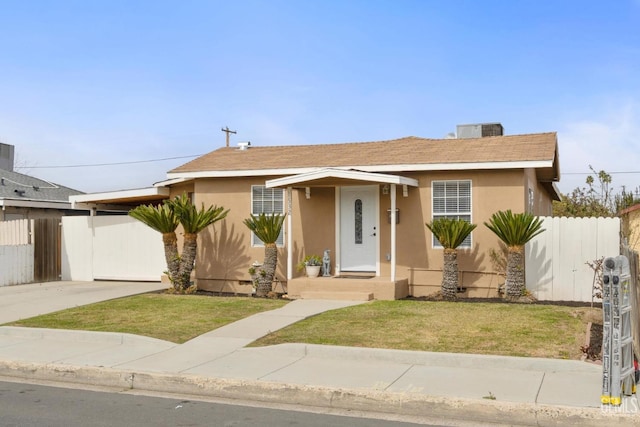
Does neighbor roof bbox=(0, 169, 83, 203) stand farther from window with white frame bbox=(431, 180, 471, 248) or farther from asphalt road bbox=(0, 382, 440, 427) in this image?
asphalt road bbox=(0, 382, 440, 427)

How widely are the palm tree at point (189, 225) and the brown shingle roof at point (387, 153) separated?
133 centimetres

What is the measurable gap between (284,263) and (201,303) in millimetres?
3007

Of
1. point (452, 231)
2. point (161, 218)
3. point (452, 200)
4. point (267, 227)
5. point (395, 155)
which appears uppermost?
point (395, 155)

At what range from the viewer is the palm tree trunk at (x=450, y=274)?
13.9 m

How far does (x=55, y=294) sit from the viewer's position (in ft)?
51.5

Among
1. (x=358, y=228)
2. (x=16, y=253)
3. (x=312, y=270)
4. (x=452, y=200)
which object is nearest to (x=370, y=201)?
(x=358, y=228)

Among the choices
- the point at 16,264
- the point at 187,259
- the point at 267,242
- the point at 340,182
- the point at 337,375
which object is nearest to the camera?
the point at 337,375

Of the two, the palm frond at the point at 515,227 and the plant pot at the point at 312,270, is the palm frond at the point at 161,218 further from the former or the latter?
the palm frond at the point at 515,227

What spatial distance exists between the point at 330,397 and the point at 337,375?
77 cm

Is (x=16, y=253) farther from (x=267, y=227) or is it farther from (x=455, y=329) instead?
(x=455, y=329)

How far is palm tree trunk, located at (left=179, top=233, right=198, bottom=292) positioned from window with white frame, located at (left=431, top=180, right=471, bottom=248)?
18.9ft

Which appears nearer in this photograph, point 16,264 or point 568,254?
point 568,254

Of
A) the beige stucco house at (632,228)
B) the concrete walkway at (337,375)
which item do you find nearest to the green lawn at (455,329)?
the concrete walkway at (337,375)

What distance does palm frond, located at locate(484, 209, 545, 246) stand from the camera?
13.3 meters
